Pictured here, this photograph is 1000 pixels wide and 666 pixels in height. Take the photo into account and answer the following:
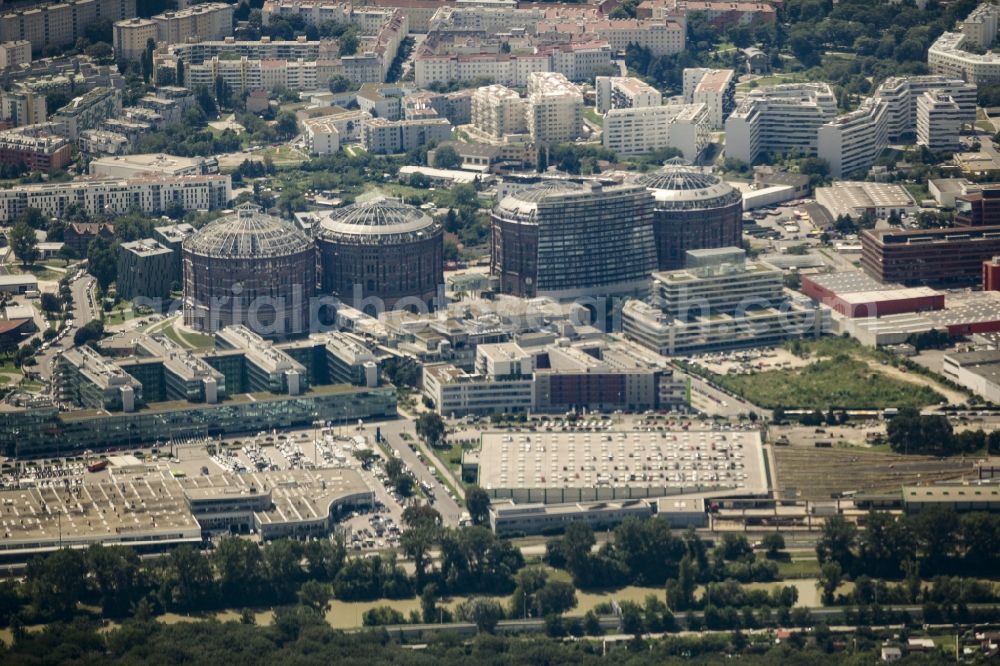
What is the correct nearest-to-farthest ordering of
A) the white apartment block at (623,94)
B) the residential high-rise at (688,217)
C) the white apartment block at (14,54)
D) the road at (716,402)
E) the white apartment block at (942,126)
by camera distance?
1. the road at (716,402)
2. the residential high-rise at (688,217)
3. the white apartment block at (942,126)
4. the white apartment block at (623,94)
5. the white apartment block at (14,54)

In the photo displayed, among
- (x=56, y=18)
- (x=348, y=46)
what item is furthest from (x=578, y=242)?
(x=56, y=18)

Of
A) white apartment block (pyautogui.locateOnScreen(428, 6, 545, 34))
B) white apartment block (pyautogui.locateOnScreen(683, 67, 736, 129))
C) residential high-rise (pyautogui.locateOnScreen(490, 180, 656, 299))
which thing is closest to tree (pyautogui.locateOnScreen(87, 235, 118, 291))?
residential high-rise (pyautogui.locateOnScreen(490, 180, 656, 299))

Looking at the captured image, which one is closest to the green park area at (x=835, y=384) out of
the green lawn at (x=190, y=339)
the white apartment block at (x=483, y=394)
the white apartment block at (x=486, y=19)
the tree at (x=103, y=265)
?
the white apartment block at (x=483, y=394)

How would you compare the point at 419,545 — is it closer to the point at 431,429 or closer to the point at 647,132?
the point at 431,429

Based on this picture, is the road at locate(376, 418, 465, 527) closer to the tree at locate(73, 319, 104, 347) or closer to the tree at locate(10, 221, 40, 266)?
the tree at locate(73, 319, 104, 347)

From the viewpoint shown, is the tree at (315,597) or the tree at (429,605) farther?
the tree at (315,597)

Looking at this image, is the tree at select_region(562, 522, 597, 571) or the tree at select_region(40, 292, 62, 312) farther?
the tree at select_region(40, 292, 62, 312)

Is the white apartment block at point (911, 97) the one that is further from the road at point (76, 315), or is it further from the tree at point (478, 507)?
the tree at point (478, 507)
